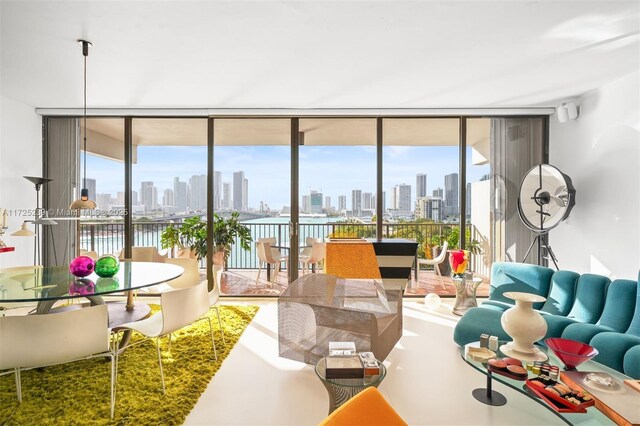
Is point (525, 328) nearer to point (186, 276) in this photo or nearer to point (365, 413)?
point (365, 413)

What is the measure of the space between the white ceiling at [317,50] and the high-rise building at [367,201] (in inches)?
Answer: 52.7

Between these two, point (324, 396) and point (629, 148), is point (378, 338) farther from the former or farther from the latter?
point (629, 148)

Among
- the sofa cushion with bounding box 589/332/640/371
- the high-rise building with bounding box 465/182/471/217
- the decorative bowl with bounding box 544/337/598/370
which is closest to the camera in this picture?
the decorative bowl with bounding box 544/337/598/370

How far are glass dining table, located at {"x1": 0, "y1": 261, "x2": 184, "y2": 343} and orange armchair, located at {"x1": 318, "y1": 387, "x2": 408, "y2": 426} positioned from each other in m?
1.96

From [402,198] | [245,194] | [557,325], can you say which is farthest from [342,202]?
[557,325]

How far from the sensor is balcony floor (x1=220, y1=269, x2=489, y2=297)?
489 centimetres

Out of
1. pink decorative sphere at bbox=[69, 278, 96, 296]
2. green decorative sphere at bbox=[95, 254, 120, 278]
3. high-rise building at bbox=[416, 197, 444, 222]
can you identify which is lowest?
pink decorative sphere at bbox=[69, 278, 96, 296]

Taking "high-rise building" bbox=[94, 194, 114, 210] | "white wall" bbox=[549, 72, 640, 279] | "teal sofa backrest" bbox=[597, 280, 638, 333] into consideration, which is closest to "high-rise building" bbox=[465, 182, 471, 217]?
"white wall" bbox=[549, 72, 640, 279]

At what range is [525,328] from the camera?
2094mm

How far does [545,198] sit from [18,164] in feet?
22.8

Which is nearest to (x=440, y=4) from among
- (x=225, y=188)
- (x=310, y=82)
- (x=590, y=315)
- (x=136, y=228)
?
(x=310, y=82)

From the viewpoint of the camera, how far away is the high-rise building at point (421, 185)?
4801 mm

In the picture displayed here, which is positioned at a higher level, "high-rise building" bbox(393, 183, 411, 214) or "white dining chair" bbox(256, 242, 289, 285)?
"high-rise building" bbox(393, 183, 411, 214)

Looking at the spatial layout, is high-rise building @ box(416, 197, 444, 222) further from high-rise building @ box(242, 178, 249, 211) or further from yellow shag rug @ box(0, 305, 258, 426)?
yellow shag rug @ box(0, 305, 258, 426)
